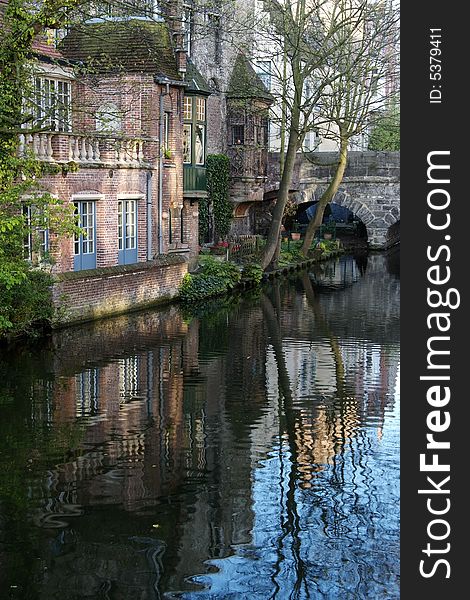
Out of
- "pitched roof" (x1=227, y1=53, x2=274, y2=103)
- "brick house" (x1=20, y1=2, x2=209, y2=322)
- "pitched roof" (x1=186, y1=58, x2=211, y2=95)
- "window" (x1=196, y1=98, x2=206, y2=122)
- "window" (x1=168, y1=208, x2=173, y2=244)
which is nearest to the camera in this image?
"brick house" (x1=20, y1=2, x2=209, y2=322)

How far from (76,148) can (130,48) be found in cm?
600

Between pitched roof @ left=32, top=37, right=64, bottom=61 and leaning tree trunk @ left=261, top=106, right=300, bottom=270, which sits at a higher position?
pitched roof @ left=32, top=37, right=64, bottom=61

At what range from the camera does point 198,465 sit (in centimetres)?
1434

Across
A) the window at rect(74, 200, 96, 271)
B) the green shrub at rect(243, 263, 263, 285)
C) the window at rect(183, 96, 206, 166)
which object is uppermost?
the window at rect(183, 96, 206, 166)

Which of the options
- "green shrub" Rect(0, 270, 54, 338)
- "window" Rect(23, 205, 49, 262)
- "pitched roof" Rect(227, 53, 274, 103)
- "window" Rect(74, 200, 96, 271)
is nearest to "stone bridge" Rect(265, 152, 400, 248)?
"pitched roof" Rect(227, 53, 274, 103)

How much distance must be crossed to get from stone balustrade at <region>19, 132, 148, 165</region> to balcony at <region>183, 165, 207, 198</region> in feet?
14.6

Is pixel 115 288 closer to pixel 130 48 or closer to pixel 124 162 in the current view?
pixel 124 162

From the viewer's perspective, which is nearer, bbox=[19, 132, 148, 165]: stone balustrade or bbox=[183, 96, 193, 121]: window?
bbox=[19, 132, 148, 165]: stone balustrade

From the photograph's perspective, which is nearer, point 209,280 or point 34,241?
point 34,241

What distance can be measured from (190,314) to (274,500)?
1591 cm

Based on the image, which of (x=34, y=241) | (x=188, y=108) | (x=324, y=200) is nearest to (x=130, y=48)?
(x=188, y=108)

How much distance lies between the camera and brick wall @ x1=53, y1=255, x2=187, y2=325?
24.7 meters

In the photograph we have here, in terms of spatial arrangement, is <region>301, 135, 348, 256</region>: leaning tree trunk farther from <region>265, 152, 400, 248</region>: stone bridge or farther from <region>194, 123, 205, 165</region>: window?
<region>194, 123, 205, 165</region>: window

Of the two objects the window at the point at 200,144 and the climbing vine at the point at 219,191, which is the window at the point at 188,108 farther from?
the climbing vine at the point at 219,191
